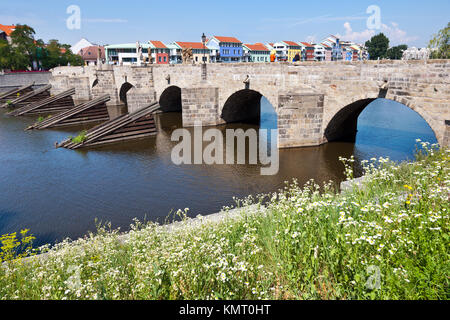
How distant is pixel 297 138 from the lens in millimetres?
16578

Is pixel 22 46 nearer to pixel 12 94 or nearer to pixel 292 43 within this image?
pixel 12 94

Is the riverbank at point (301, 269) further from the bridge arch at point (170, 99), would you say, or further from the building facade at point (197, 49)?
the building facade at point (197, 49)

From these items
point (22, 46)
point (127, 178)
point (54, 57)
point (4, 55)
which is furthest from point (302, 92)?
point (54, 57)

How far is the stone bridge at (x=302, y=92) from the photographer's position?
40.0 ft

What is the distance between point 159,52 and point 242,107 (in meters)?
63.1

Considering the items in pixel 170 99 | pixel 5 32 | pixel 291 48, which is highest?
pixel 291 48

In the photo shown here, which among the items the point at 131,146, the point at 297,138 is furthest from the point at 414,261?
the point at 131,146

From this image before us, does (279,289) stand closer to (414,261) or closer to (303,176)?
(414,261)

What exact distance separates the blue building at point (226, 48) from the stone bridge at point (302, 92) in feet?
190

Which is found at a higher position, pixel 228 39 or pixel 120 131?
pixel 228 39

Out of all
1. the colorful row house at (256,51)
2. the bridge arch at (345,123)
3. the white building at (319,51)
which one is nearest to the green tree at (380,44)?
the white building at (319,51)

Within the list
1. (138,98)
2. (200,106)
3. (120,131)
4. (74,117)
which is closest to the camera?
(120,131)

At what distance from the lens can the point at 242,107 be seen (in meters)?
24.3

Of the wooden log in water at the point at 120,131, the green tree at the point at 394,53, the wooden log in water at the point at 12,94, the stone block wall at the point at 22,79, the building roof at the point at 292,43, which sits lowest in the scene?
the wooden log in water at the point at 120,131
